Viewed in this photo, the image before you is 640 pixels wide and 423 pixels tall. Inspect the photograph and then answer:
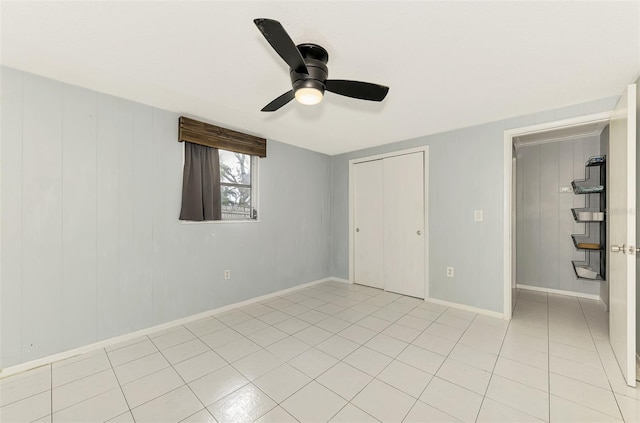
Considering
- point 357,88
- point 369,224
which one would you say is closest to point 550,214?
point 369,224

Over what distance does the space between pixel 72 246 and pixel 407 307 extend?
3.57 meters

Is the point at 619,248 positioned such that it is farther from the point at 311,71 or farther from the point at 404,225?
the point at 311,71

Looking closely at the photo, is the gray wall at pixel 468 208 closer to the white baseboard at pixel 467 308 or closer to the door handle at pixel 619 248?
the white baseboard at pixel 467 308

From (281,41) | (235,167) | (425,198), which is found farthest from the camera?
(425,198)

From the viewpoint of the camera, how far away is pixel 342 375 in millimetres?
1991

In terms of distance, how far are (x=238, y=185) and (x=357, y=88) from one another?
2.25 meters

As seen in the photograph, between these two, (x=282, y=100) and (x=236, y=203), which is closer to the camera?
(x=282, y=100)

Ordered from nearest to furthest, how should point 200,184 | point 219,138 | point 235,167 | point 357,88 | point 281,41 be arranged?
point 281,41, point 357,88, point 200,184, point 219,138, point 235,167

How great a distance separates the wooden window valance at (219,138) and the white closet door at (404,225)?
1960mm

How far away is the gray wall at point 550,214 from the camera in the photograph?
3822 mm

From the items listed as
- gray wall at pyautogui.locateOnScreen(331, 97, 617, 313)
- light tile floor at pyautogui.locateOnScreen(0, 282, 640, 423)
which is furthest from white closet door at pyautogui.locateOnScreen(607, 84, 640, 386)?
gray wall at pyautogui.locateOnScreen(331, 97, 617, 313)

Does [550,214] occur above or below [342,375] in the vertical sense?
above

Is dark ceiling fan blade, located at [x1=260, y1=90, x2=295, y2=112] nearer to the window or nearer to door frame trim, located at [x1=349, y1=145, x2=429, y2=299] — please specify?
the window

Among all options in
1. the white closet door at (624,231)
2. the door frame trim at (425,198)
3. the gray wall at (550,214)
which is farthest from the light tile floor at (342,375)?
the gray wall at (550,214)
